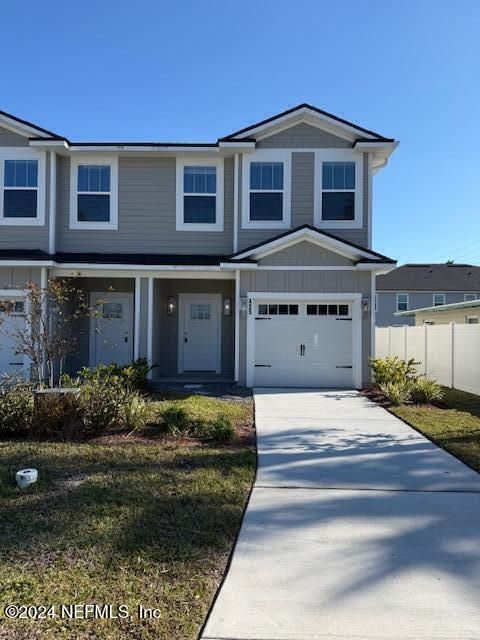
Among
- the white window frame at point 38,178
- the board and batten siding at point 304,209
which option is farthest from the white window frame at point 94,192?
the board and batten siding at point 304,209

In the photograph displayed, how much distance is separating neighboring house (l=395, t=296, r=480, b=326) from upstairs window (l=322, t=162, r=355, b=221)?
816cm

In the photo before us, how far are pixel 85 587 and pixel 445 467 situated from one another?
4.54 metres

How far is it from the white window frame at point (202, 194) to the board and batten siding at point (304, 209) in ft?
1.95

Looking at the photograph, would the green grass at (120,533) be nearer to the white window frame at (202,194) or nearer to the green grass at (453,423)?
the green grass at (453,423)

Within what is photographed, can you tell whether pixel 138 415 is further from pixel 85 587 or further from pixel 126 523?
pixel 85 587

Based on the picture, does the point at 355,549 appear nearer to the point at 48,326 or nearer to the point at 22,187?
the point at 48,326

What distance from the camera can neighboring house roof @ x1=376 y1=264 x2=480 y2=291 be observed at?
37.2 m

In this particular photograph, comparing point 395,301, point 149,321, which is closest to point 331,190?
point 149,321

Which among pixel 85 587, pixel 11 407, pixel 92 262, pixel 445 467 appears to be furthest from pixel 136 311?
pixel 85 587

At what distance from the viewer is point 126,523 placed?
167 inches

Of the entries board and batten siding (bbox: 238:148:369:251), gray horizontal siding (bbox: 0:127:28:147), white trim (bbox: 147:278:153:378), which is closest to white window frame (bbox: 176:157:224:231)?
board and batten siding (bbox: 238:148:369:251)

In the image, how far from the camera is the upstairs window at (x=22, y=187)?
13.3 meters

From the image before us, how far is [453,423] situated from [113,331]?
9621 mm

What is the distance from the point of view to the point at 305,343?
12.8m
